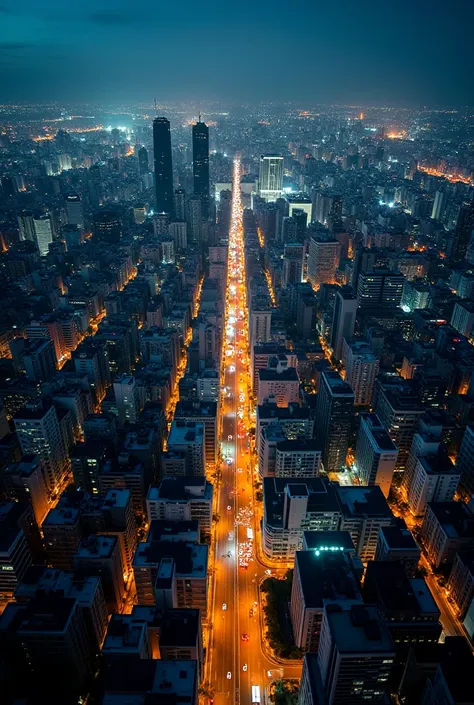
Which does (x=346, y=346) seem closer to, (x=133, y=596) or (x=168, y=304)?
(x=168, y=304)

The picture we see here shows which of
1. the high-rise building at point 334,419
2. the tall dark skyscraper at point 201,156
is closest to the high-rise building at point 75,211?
the tall dark skyscraper at point 201,156

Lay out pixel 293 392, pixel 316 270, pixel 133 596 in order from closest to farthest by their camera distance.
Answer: pixel 133 596, pixel 293 392, pixel 316 270

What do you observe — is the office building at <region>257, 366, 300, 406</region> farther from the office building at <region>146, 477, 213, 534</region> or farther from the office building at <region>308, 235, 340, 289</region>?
the office building at <region>308, 235, 340, 289</region>

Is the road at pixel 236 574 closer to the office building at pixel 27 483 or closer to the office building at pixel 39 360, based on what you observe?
the office building at pixel 27 483

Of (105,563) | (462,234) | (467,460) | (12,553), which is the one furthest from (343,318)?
(12,553)

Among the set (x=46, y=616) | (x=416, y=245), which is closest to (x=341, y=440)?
(x=46, y=616)
